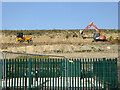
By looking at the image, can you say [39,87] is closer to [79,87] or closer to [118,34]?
[79,87]

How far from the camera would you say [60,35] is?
8600cm

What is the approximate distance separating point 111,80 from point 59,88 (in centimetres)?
255

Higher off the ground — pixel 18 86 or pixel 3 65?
pixel 3 65

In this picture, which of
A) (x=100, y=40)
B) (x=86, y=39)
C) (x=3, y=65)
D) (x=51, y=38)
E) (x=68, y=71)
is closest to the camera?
(x=3, y=65)

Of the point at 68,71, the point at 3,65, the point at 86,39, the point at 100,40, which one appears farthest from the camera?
the point at 86,39

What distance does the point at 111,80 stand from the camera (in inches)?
469

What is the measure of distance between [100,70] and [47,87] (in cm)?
267

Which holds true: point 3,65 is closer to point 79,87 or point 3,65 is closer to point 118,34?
point 79,87

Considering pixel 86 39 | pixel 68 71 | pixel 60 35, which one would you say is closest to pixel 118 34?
pixel 86 39

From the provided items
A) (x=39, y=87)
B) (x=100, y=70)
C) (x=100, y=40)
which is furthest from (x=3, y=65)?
(x=100, y=40)

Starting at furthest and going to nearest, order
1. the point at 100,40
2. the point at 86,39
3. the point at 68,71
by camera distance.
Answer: the point at 86,39
the point at 100,40
the point at 68,71

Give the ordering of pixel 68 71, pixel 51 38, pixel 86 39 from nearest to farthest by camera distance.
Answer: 1. pixel 68 71
2. pixel 86 39
3. pixel 51 38

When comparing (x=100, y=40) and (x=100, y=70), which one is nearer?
(x=100, y=70)

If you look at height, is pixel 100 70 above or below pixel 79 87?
above
